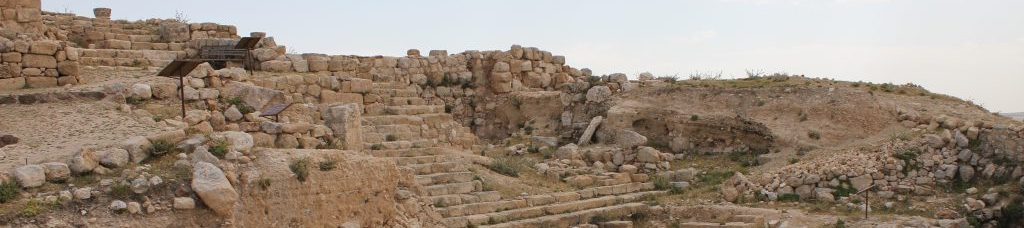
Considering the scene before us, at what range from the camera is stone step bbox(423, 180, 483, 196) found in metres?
14.0

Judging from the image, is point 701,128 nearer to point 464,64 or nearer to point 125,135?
point 464,64

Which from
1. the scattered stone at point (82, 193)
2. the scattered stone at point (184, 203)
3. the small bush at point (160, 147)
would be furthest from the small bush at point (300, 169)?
the scattered stone at point (82, 193)

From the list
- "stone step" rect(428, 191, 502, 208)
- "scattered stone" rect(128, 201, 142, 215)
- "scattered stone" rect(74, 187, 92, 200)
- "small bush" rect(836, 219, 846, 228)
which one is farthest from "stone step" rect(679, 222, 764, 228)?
"scattered stone" rect(74, 187, 92, 200)

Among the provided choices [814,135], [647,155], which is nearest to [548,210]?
[647,155]

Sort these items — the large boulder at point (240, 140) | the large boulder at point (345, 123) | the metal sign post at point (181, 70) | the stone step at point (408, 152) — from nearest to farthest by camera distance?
the large boulder at point (240, 140) → the metal sign post at point (181, 70) → the large boulder at point (345, 123) → the stone step at point (408, 152)

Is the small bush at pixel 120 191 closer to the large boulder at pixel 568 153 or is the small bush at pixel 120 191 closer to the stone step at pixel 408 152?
the stone step at pixel 408 152

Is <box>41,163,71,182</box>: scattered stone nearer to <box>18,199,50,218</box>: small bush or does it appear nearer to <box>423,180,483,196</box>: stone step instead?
<box>18,199,50,218</box>: small bush

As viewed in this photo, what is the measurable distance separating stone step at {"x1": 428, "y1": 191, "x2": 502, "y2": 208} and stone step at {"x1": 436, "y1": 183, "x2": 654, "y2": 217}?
0.10 m

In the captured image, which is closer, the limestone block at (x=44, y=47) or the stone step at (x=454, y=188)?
the limestone block at (x=44, y=47)

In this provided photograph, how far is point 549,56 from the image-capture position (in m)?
21.4

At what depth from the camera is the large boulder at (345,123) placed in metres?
14.1

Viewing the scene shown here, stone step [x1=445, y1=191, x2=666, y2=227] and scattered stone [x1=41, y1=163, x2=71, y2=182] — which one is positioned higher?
scattered stone [x1=41, y1=163, x2=71, y2=182]

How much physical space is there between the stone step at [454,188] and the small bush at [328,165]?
238cm

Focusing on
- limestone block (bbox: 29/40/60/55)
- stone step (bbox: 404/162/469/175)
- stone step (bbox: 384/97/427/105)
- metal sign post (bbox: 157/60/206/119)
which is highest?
limestone block (bbox: 29/40/60/55)
